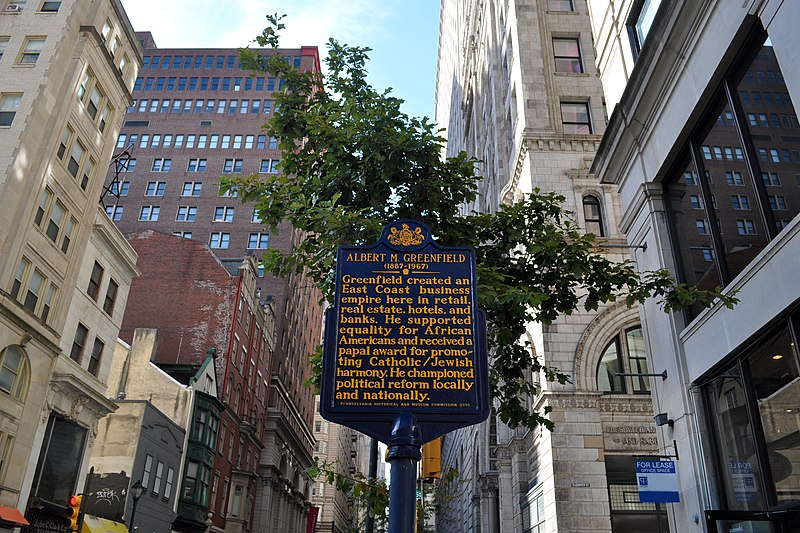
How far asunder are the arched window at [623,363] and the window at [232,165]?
70.4m

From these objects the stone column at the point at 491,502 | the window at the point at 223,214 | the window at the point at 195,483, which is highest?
the window at the point at 223,214

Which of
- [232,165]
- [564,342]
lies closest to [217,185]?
[232,165]

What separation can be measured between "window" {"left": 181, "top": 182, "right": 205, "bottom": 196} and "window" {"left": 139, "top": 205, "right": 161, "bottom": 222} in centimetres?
390

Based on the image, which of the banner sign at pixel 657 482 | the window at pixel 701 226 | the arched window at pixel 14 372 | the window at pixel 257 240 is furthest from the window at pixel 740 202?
the window at pixel 257 240

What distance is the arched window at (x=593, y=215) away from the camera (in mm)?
29969

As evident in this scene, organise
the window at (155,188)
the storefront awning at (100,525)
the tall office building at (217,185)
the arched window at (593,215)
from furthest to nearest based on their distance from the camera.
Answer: the window at (155,188) → the tall office building at (217,185) → the storefront awning at (100,525) → the arched window at (593,215)

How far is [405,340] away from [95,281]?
32.5 meters

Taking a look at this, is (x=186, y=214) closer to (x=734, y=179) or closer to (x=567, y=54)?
(x=567, y=54)

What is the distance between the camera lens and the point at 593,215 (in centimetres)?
3045

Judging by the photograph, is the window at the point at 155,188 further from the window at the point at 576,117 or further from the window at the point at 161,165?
the window at the point at 576,117

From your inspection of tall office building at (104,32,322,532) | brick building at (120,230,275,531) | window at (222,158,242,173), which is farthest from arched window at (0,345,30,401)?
window at (222,158,242,173)

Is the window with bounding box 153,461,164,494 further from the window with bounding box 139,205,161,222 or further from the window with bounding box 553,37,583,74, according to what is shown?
the window with bounding box 139,205,161,222

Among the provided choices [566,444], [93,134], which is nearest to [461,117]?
[93,134]

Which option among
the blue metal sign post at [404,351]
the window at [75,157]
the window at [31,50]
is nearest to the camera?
the blue metal sign post at [404,351]
